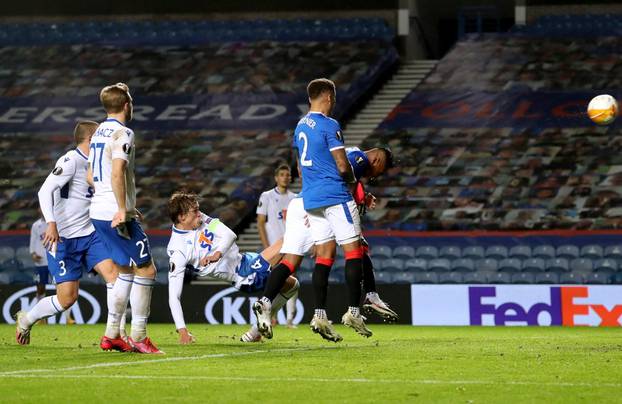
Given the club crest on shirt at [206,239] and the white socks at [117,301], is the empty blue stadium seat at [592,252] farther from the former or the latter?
the white socks at [117,301]

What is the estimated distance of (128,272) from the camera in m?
9.23

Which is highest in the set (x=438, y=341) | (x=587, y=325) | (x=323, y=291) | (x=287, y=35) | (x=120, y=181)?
(x=287, y=35)

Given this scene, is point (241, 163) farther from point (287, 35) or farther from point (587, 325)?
point (587, 325)

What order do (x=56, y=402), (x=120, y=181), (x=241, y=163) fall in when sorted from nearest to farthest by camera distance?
(x=56, y=402) → (x=120, y=181) → (x=241, y=163)

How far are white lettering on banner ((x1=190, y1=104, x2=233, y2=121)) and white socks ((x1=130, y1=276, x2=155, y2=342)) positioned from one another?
16.4 metres

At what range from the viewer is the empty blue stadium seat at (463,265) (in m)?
18.8

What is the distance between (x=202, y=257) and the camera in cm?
1135

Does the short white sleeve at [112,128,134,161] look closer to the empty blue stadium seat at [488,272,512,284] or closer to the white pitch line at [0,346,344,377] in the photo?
the white pitch line at [0,346,344,377]

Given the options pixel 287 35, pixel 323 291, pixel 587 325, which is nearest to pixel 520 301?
pixel 587 325

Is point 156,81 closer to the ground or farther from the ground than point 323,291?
farther from the ground

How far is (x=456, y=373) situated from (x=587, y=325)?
9309mm

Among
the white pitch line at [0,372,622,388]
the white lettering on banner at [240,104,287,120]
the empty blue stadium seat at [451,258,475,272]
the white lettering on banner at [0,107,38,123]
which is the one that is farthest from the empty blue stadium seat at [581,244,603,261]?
the white lettering on banner at [0,107,38,123]

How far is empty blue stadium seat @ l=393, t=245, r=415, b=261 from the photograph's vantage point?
19438 mm

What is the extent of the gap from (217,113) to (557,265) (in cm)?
957
